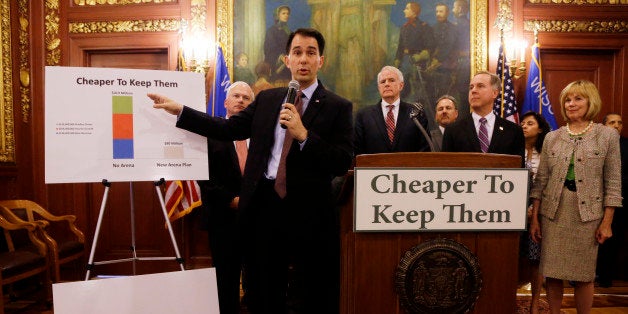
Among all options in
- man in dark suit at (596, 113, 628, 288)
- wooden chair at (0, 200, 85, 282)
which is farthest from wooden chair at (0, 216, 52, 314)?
man in dark suit at (596, 113, 628, 288)

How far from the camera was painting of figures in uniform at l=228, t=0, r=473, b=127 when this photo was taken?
4211mm

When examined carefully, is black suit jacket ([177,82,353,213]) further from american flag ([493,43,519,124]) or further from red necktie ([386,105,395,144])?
american flag ([493,43,519,124])

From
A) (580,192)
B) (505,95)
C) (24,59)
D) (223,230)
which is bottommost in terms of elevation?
(223,230)

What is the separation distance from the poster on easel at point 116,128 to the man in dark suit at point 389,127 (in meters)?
1.15

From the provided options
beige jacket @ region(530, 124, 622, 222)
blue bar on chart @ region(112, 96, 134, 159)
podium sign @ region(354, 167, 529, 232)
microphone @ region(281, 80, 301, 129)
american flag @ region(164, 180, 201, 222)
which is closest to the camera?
podium sign @ region(354, 167, 529, 232)

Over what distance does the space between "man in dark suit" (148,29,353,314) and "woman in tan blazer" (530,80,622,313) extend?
132 cm

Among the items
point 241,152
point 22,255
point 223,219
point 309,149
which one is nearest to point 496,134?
point 309,149

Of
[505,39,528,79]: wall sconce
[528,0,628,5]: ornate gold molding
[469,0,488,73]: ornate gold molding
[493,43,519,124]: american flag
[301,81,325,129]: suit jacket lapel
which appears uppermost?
[528,0,628,5]: ornate gold molding

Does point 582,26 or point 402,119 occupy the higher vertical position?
point 582,26

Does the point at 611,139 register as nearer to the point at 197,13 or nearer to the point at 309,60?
the point at 309,60

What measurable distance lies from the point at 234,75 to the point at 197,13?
0.74 meters

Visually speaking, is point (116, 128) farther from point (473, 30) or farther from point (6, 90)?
point (473, 30)

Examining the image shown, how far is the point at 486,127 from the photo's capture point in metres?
2.48

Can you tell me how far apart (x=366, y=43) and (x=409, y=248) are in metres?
3.23
